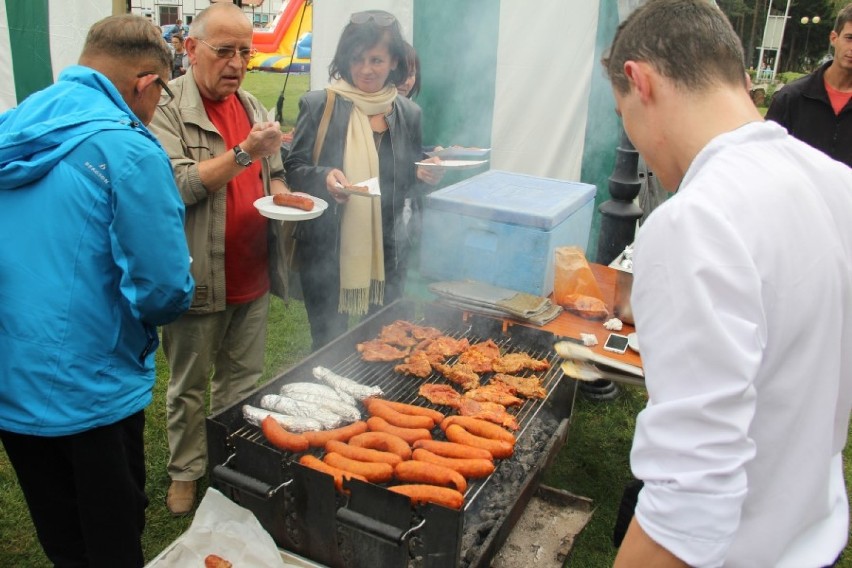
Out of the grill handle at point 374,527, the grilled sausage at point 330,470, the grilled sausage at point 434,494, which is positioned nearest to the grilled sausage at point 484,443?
the grilled sausage at point 434,494

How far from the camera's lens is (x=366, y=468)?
2.48 meters

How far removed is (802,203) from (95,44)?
7.93 feet

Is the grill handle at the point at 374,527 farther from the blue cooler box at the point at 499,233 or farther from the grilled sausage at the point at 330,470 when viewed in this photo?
the blue cooler box at the point at 499,233

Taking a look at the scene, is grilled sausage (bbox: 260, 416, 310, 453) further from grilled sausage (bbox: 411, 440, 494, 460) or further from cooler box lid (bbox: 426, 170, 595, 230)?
cooler box lid (bbox: 426, 170, 595, 230)

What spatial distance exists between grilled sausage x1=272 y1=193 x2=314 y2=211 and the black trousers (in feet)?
4.39

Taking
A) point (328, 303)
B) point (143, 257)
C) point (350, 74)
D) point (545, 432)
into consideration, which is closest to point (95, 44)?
point (143, 257)

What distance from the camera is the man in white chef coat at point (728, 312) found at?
1149 mm

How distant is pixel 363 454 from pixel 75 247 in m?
1.33

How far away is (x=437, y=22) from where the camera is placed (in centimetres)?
561

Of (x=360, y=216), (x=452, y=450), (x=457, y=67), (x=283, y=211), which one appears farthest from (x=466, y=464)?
(x=457, y=67)

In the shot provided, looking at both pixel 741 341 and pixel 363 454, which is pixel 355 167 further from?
pixel 741 341

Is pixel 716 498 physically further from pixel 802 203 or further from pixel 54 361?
pixel 54 361

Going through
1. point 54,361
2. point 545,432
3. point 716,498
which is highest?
point 716,498

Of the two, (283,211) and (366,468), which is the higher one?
(283,211)
